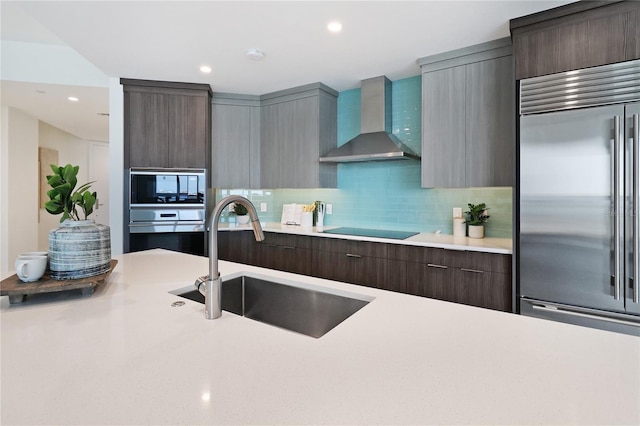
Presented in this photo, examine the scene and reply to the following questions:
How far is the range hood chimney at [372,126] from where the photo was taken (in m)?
3.03

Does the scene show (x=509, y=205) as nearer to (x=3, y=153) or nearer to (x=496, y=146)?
(x=496, y=146)

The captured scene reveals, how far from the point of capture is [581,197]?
1839mm

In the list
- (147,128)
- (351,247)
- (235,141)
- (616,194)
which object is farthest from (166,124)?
(616,194)

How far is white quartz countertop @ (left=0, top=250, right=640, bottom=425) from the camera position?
55 centimetres

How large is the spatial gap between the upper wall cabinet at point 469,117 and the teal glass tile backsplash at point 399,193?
16.8 inches

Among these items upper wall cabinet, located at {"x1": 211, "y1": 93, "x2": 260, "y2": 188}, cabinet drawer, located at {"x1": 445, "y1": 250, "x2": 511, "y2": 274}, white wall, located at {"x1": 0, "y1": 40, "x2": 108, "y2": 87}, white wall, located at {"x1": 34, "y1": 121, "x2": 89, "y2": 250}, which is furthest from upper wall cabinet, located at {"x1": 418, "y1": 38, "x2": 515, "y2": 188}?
white wall, located at {"x1": 34, "y1": 121, "x2": 89, "y2": 250}

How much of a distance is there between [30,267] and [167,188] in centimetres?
232

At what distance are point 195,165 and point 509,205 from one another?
9.96 ft

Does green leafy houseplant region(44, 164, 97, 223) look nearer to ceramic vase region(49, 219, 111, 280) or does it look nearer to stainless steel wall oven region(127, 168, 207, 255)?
ceramic vase region(49, 219, 111, 280)

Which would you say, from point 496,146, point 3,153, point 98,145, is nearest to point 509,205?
point 496,146

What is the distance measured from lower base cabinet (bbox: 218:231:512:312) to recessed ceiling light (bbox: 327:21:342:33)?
5.41 ft

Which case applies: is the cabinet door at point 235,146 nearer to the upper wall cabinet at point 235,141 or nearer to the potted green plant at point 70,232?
the upper wall cabinet at point 235,141

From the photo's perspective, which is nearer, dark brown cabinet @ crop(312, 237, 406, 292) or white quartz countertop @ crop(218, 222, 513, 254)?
white quartz countertop @ crop(218, 222, 513, 254)

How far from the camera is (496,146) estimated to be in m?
2.40
